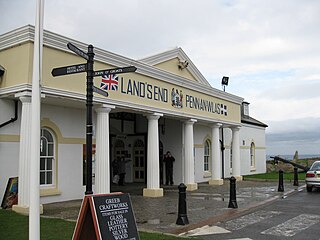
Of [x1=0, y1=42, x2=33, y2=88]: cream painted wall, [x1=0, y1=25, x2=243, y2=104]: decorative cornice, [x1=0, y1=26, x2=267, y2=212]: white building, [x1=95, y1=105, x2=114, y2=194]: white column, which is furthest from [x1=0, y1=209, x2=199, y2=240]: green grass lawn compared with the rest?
[x1=0, y1=25, x2=243, y2=104]: decorative cornice

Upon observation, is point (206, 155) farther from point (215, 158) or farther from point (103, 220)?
point (103, 220)

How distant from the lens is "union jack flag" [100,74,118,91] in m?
13.6

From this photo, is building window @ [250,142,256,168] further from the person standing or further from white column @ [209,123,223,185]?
the person standing

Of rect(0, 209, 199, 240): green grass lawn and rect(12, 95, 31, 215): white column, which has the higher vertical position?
rect(12, 95, 31, 215): white column

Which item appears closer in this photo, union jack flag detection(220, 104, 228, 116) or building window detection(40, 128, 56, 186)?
building window detection(40, 128, 56, 186)

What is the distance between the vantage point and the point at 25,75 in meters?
11.1

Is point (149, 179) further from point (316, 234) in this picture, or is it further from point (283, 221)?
point (316, 234)

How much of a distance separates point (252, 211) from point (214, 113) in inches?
403

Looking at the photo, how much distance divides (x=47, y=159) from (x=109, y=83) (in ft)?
11.4

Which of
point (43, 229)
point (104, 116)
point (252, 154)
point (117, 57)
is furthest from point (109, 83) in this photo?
point (252, 154)

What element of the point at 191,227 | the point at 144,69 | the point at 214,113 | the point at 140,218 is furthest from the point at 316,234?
the point at 214,113

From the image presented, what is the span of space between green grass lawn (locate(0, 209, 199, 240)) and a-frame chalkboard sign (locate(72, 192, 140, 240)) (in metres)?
1.60

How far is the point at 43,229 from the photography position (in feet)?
27.8

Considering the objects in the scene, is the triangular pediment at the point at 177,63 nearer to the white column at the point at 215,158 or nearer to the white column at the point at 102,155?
the white column at the point at 215,158
